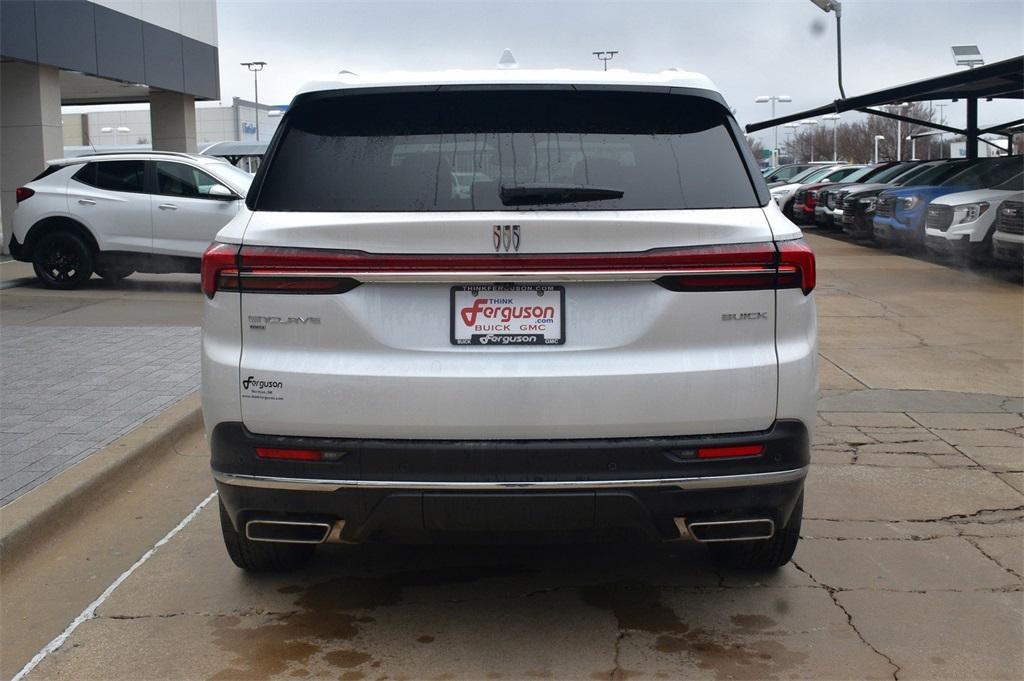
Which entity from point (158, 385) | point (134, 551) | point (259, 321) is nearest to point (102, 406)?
point (158, 385)

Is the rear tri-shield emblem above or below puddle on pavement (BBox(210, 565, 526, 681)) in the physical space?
above

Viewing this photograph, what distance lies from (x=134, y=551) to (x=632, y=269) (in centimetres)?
279

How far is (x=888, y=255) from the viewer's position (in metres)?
21.4

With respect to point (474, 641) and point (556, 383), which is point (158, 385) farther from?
point (556, 383)

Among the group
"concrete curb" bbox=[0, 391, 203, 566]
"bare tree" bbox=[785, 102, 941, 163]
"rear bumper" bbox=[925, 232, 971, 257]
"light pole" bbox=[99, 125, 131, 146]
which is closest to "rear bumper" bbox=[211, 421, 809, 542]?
"concrete curb" bbox=[0, 391, 203, 566]

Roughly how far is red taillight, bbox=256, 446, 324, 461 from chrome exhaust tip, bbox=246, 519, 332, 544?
0.24 metres

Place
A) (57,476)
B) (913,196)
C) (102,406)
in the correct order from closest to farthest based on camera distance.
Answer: (57,476)
(102,406)
(913,196)

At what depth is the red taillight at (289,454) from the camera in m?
3.62

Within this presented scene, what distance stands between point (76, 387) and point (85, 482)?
263cm

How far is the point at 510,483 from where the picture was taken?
3553 millimetres

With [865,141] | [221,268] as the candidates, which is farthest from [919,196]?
[865,141]

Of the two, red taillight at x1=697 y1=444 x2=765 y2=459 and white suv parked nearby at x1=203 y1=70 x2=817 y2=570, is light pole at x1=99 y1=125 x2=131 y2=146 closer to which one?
white suv parked nearby at x1=203 y1=70 x2=817 y2=570

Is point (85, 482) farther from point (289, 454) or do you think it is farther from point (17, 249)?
point (17, 249)

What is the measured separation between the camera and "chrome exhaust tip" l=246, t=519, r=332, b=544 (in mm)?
3758
